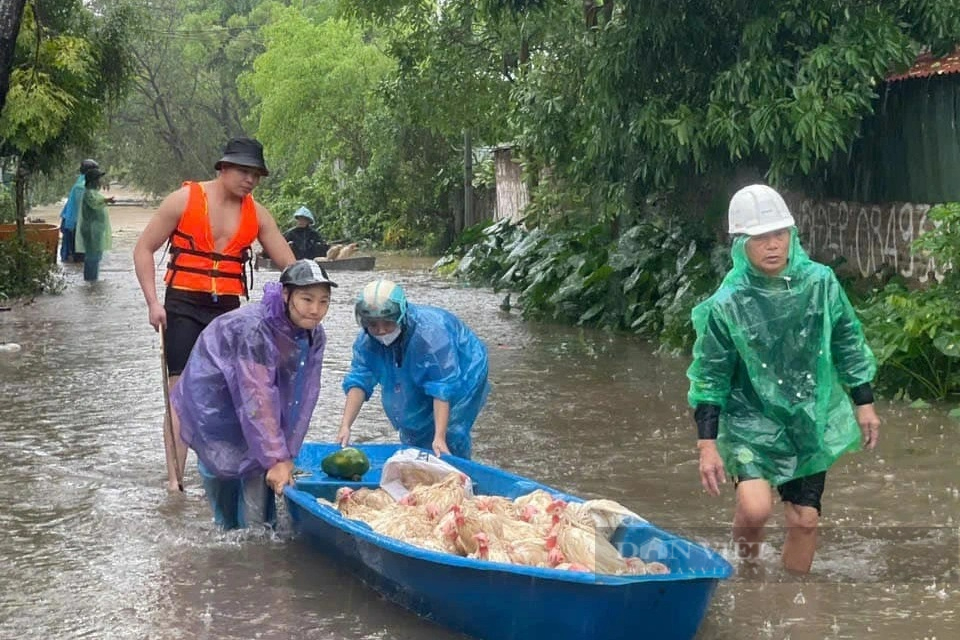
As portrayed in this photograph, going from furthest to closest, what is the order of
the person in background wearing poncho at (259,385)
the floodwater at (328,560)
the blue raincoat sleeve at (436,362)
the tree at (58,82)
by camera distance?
the tree at (58,82), the blue raincoat sleeve at (436,362), the person in background wearing poncho at (259,385), the floodwater at (328,560)

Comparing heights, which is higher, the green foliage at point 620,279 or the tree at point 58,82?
the tree at point 58,82

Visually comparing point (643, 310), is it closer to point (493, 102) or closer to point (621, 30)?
point (621, 30)

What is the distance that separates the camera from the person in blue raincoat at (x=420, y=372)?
24.1ft

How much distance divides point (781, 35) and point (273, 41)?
26.1 meters

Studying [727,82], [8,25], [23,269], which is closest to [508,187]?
[23,269]

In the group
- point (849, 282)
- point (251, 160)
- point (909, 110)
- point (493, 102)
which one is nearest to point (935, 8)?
point (909, 110)

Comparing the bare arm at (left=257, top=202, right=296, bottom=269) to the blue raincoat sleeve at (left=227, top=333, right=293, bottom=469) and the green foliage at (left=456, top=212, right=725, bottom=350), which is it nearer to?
the blue raincoat sleeve at (left=227, top=333, right=293, bottom=469)

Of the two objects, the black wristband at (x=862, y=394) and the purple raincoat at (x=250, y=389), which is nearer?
the black wristband at (x=862, y=394)

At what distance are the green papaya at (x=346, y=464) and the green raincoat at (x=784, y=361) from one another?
6.97ft

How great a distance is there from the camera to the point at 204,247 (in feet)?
26.7

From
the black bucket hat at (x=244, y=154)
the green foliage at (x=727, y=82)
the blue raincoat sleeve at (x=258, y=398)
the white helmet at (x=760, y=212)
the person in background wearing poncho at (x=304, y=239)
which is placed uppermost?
the green foliage at (x=727, y=82)

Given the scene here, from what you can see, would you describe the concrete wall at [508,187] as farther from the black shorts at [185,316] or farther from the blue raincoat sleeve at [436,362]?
the blue raincoat sleeve at [436,362]

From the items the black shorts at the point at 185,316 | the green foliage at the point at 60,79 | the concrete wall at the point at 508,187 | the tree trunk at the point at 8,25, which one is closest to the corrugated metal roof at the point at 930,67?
the black shorts at the point at 185,316

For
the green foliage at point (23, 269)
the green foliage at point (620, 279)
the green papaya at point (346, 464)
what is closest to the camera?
the green papaya at point (346, 464)
